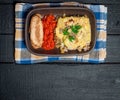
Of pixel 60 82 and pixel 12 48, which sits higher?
pixel 12 48

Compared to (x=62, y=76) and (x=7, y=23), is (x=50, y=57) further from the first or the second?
(x=7, y=23)

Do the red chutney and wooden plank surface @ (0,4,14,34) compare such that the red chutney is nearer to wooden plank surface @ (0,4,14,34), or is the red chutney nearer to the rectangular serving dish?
the rectangular serving dish

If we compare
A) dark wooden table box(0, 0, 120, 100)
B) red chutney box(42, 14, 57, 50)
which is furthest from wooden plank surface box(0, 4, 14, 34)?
red chutney box(42, 14, 57, 50)

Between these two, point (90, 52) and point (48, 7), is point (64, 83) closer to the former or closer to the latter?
point (90, 52)

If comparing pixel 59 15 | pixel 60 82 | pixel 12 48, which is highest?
pixel 59 15

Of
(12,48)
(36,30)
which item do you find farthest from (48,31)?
(12,48)

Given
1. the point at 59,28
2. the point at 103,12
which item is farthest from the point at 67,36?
the point at 103,12
